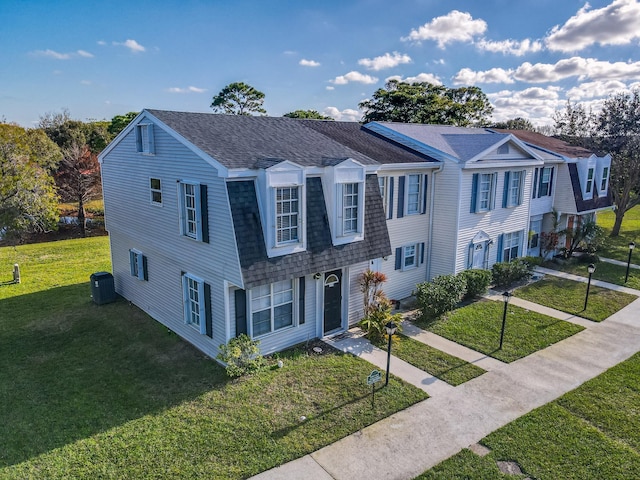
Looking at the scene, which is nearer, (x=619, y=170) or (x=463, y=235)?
(x=463, y=235)

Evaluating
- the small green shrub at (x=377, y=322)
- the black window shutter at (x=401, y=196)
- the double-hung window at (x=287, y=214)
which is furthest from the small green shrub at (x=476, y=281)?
the double-hung window at (x=287, y=214)

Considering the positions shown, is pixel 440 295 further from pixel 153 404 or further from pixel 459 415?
pixel 153 404

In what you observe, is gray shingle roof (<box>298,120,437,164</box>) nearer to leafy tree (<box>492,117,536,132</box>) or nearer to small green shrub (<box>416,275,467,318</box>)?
small green shrub (<box>416,275,467,318</box>)

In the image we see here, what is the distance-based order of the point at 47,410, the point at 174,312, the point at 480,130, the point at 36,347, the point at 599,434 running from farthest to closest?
the point at 480,130, the point at 174,312, the point at 36,347, the point at 47,410, the point at 599,434

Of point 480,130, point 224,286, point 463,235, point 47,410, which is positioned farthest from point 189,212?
point 480,130

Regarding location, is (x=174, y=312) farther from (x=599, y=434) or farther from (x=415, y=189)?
(x=599, y=434)

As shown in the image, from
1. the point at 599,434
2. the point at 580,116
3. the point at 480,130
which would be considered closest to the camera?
the point at 599,434

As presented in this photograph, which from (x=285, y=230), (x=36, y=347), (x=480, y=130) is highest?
(x=480, y=130)
